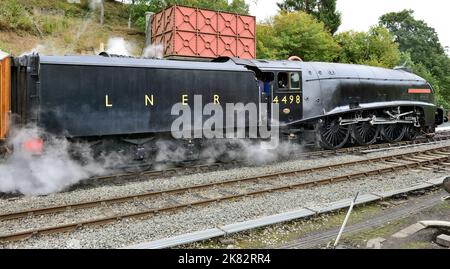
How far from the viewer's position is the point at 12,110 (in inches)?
336

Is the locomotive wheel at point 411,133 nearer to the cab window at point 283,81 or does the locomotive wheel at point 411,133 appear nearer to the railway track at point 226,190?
the railway track at point 226,190

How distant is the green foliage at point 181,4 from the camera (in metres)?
33.6

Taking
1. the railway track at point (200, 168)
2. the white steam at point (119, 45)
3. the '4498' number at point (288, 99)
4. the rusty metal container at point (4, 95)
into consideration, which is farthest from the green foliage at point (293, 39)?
the rusty metal container at point (4, 95)

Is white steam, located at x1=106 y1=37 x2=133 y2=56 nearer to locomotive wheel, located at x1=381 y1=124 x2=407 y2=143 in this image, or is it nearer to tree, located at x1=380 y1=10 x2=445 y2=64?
locomotive wheel, located at x1=381 y1=124 x2=407 y2=143

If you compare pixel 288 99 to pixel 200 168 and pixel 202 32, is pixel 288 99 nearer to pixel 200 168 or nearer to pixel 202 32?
pixel 200 168

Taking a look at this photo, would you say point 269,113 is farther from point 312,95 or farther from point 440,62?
point 440,62

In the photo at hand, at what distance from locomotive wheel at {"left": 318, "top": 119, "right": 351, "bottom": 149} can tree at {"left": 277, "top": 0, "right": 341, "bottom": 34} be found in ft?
93.0

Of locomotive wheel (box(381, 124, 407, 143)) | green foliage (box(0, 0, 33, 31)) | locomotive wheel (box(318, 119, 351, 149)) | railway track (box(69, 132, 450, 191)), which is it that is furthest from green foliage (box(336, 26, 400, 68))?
green foliage (box(0, 0, 33, 31))

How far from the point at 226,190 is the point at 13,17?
77.6 feet

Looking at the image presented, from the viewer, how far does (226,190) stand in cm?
895

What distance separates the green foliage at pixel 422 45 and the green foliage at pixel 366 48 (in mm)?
16218

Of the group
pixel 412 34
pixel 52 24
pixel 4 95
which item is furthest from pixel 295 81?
pixel 412 34

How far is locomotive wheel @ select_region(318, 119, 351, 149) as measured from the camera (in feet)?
45.1

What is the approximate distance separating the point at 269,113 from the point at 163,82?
3.52m
